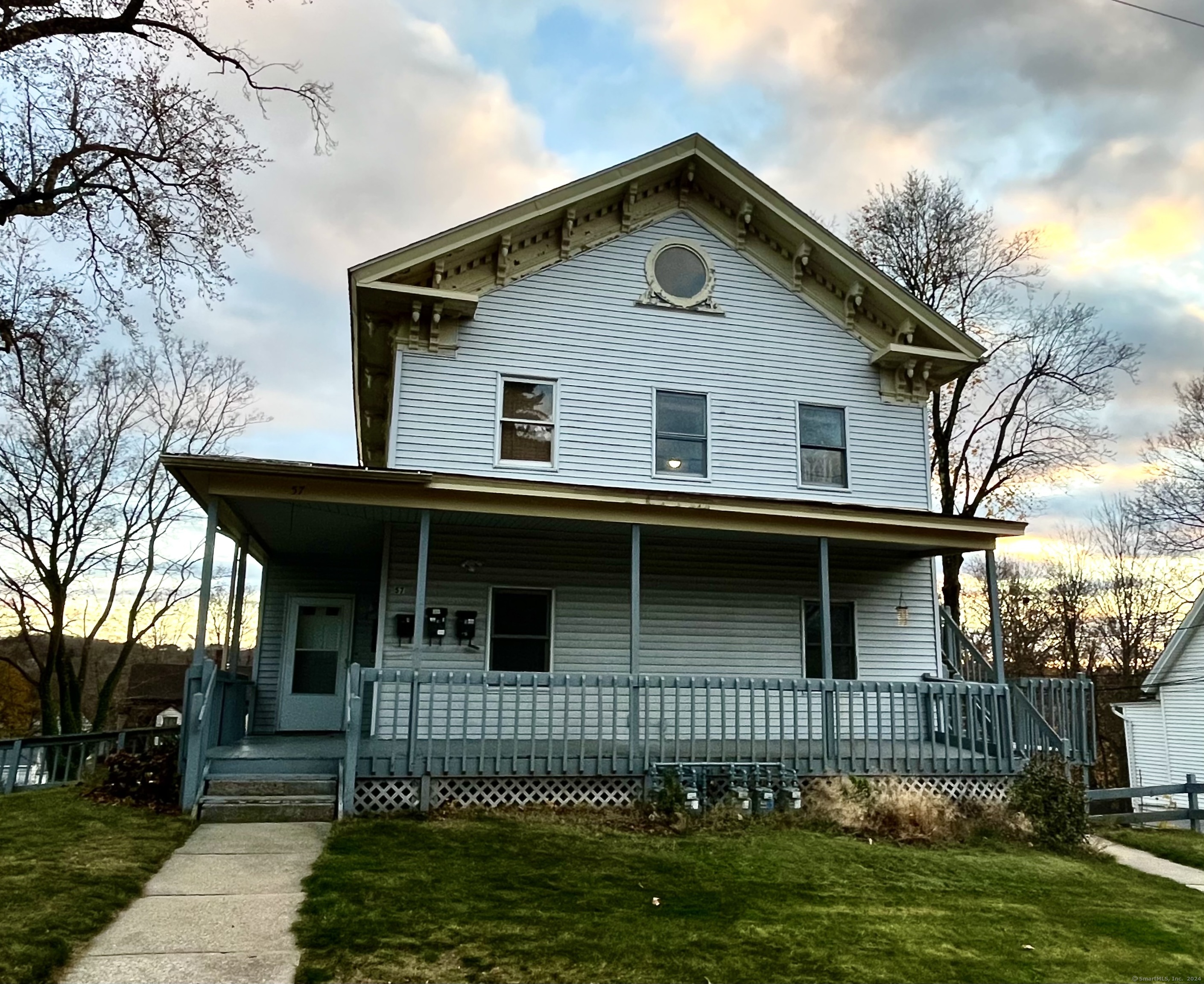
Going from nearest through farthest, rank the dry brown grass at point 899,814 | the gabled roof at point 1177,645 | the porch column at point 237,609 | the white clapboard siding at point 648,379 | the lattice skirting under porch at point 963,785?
the dry brown grass at point 899,814 < the lattice skirting under porch at point 963,785 < the white clapboard siding at point 648,379 < the porch column at point 237,609 < the gabled roof at point 1177,645

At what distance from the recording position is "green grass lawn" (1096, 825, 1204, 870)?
9992 millimetres

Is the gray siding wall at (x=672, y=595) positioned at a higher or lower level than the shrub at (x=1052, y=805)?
higher

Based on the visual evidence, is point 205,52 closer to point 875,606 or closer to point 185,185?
point 185,185

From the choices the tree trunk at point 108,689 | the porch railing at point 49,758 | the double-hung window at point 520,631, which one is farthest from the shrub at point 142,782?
the tree trunk at point 108,689

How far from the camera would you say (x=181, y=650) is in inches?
1847

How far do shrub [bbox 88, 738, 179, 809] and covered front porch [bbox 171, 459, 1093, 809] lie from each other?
0.53 m

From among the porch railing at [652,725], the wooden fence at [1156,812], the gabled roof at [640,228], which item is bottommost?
the wooden fence at [1156,812]

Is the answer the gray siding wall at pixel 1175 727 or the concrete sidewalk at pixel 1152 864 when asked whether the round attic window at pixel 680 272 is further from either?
the gray siding wall at pixel 1175 727

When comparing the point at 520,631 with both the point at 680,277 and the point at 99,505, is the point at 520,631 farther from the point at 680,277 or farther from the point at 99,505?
the point at 99,505

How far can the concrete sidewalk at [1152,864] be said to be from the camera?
8.91 meters

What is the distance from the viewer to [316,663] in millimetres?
13914

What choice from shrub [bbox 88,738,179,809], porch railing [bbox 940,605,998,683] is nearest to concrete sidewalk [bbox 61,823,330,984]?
shrub [bbox 88,738,179,809]

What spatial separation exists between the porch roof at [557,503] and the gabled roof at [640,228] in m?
2.46

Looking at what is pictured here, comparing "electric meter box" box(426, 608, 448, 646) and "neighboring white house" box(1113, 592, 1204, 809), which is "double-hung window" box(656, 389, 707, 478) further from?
"neighboring white house" box(1113, 592, 1204, 809)
